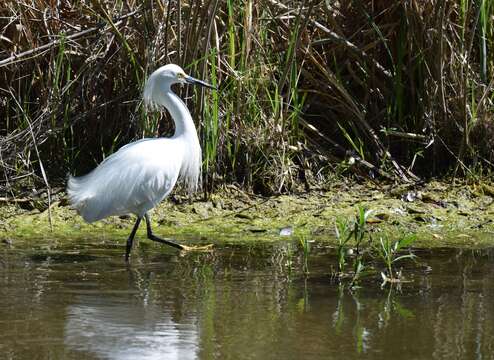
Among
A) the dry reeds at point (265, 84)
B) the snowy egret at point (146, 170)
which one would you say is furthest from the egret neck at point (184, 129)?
the dry reeds at point (265, 84)

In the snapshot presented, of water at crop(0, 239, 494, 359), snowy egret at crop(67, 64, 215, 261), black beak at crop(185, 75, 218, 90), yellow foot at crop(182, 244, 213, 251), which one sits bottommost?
yellow foot at crop(182, 244, 213, 251)

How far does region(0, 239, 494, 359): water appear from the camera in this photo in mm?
4145

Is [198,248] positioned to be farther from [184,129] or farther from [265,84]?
[265,84]

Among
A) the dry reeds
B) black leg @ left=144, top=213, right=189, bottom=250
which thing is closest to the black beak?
the dry reeds

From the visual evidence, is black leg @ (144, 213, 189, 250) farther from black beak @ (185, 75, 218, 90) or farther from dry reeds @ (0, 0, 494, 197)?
black beak @ (185, 75, 218, 90)

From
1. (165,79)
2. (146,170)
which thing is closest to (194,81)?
(165,79)

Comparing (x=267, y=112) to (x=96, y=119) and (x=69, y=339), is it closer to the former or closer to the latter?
(x=96, y=119)

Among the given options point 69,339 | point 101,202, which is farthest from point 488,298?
point 101,202

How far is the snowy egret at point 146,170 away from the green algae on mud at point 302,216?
0.48 meters

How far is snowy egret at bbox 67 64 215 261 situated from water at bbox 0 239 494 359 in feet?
1.02

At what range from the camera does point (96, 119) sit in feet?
25.0

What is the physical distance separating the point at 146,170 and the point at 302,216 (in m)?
1.32

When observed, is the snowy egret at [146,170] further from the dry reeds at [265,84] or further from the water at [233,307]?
the dry reeds at [265,84]

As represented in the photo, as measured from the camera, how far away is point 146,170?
646 centimetres
